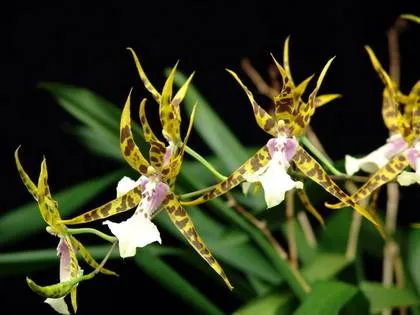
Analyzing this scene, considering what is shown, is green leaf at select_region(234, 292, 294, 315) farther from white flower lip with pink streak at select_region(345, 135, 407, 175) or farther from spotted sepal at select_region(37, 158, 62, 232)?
spotted sepal at select_region(37, 158, 62, 232)

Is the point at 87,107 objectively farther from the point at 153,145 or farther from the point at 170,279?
the point at 153,145

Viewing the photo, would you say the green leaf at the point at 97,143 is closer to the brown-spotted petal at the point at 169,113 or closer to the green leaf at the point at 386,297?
the green leaf at the point at 386,297

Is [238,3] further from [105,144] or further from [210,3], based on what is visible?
[105,144]

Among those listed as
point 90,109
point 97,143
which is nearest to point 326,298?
point 90,109

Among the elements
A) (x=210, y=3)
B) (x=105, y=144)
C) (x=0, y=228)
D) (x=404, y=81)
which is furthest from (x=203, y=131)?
(x=404, y=81)

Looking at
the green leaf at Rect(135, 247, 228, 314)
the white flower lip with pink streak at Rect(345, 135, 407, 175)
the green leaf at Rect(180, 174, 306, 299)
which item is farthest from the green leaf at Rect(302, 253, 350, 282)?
the white flower lip with pink streak at Rect(345, 135, 407, 175)
